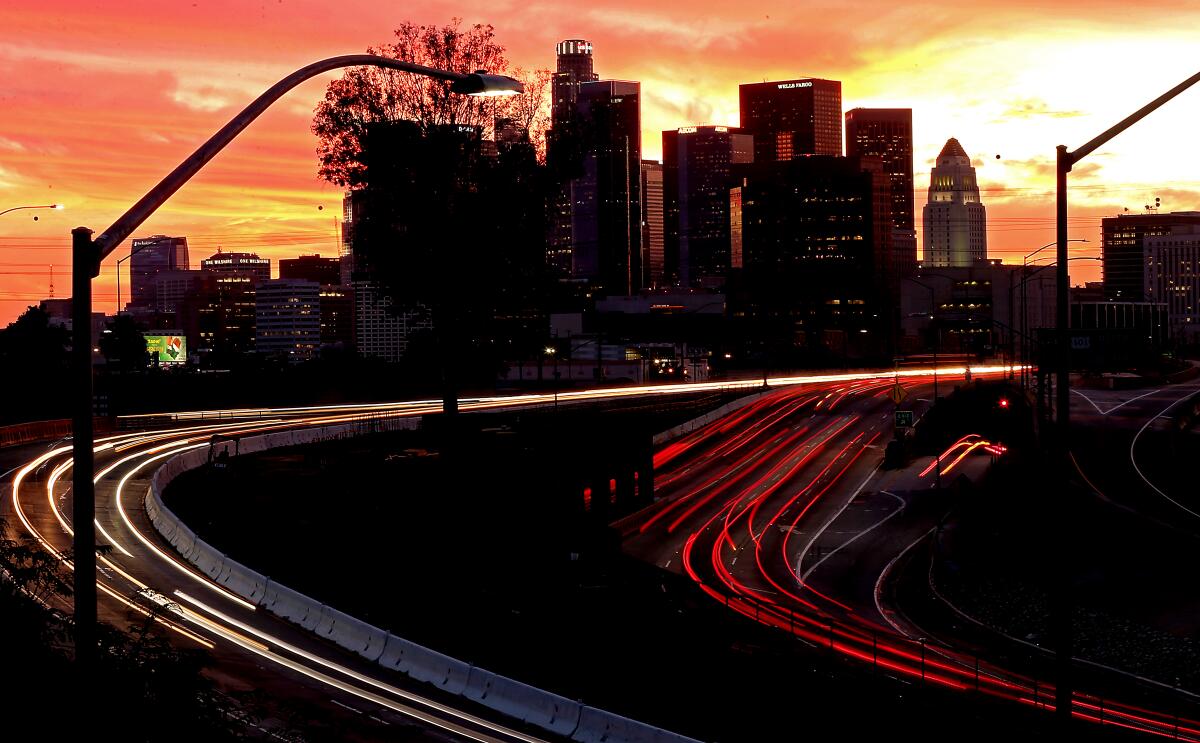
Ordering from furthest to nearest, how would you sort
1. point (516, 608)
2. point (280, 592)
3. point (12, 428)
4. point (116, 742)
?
1. point (12, 428)
2. point (516, 608)
3. point (280, 592)
4. point (116, 742)

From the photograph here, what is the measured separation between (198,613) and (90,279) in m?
21.8

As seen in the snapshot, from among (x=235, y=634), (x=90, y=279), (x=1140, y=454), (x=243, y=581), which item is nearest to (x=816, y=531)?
(x=1140, y=454)

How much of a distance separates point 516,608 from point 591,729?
11.8m

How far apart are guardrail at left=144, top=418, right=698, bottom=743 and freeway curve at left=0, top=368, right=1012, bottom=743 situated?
326mm

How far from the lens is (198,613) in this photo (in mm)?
29469

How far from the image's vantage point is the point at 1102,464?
73.6 m

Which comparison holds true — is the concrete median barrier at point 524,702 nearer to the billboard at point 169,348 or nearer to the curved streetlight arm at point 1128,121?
the curved streetlight arm at point 1128,121

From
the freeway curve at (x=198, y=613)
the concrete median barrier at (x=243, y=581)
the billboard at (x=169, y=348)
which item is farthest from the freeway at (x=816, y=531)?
the billboard at (x=169, y=348)

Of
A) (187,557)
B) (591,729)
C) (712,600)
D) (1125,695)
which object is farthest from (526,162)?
(591,729)

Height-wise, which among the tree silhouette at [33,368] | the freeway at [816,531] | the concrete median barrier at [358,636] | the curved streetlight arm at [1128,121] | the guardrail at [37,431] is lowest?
the freeway at [816,531]

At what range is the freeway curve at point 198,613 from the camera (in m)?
23.4

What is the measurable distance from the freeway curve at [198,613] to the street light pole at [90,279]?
12.1 inches

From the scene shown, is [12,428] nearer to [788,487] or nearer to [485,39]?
[485,39]

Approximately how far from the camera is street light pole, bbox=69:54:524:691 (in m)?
9.45
